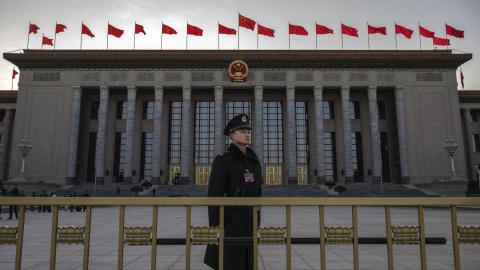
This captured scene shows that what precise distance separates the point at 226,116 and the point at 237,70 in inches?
239

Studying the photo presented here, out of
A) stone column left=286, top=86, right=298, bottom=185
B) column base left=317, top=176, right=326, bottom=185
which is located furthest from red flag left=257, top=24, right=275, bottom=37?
column base left=317, top=176, right=326, bottom=185

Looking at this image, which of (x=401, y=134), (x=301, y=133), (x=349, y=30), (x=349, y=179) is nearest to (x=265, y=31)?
(x=349, y=30)

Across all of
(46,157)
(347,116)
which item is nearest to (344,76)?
(347,116)

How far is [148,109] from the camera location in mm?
43094

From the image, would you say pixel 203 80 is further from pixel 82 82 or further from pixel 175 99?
pixel 82 82

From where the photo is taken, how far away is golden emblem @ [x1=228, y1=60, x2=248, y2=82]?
130ft

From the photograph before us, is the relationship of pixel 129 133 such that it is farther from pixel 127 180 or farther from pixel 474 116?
pixel 474 116

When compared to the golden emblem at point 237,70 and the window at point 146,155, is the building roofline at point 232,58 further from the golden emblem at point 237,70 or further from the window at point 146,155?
the window at point 146,155

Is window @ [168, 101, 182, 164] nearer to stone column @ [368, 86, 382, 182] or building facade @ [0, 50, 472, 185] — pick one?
building facade @ [0, 50, 472, 185]

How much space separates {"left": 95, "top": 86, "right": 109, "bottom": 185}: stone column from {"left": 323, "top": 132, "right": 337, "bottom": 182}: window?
83.1ft

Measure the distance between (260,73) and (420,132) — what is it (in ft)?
63.2

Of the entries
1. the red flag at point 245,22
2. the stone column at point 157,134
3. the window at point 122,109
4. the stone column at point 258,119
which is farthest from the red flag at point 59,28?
the stone column at point 258,119

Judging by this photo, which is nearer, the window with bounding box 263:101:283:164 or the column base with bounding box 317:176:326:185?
the column base with bounding box 317:176:326:185

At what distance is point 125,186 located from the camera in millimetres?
36844
